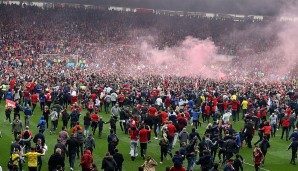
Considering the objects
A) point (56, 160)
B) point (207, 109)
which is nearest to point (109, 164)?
point (56, 160)

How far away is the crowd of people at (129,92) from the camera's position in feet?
53.3

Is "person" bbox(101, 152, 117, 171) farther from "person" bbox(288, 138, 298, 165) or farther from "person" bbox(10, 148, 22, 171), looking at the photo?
"person" bbox(288, 138, 298, 165)

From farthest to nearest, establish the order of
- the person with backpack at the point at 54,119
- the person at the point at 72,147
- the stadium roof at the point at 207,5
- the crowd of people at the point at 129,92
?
the stadium roof at the point at 207,5 < the person with backpack at the point at 54,119 < the crowd of people at the point at 129,92 < the person at the point at 72,147

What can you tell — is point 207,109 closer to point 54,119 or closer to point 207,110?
point 207,110

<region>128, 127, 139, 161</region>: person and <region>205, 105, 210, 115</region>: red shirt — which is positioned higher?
<region>128, 127, 139, 161</region>: person

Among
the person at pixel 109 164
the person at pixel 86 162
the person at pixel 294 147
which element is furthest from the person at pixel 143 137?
the person at pixel 294 147

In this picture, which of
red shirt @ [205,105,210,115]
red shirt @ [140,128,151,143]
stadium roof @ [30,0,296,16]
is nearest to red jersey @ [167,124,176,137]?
red shirt @ [140,128,151,143]

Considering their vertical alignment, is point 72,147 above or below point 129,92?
above

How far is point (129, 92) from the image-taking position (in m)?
28.8

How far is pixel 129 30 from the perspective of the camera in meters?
62.5

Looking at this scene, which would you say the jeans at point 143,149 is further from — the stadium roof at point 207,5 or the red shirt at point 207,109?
the stadium roof at point 207,5

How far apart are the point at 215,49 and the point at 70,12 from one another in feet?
63.3

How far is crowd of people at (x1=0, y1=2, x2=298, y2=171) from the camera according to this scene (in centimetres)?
1625

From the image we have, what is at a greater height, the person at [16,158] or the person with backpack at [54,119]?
the person at [16,158]
